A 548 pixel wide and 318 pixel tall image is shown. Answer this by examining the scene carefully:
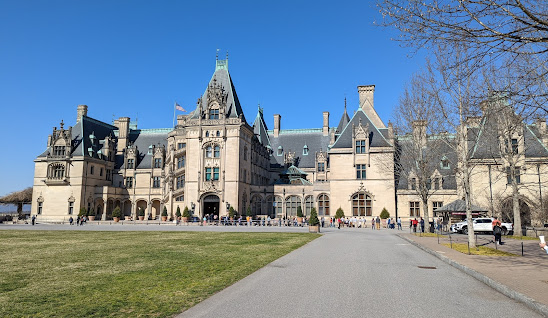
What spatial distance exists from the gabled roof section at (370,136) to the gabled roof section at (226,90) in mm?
15008

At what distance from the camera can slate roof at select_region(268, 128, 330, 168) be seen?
220 ft

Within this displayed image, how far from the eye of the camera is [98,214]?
211 feet

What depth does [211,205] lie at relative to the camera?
180 ft

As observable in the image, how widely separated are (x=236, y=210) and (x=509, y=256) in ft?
129

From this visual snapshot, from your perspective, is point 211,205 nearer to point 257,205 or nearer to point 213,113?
point 257,205

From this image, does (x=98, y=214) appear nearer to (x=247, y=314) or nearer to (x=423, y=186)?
(x=423, y=186)

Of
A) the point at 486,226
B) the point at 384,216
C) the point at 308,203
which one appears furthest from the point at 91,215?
the point at 486,226

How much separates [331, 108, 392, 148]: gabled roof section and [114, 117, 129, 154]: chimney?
132ft

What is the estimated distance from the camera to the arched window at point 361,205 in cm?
5150

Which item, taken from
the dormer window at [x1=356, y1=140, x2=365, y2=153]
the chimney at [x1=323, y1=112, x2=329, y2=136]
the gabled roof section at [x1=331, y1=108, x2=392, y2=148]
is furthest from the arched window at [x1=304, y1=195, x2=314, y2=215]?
the chimney at [x1=323, y1=112, x2=329, y2=136]

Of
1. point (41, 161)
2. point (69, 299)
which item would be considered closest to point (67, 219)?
point (41, 161)

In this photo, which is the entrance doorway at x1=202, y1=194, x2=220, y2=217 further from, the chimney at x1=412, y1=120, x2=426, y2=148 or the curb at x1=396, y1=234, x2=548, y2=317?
the curb at x1=396, y1=234, x2=548, y2=317

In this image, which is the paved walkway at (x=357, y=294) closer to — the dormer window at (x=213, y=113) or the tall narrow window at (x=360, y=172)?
the tall narrow window at (x=360, y=172)

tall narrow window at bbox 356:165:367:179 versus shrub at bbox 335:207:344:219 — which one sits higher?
tall narrow window at bbox 356:165:367:179
